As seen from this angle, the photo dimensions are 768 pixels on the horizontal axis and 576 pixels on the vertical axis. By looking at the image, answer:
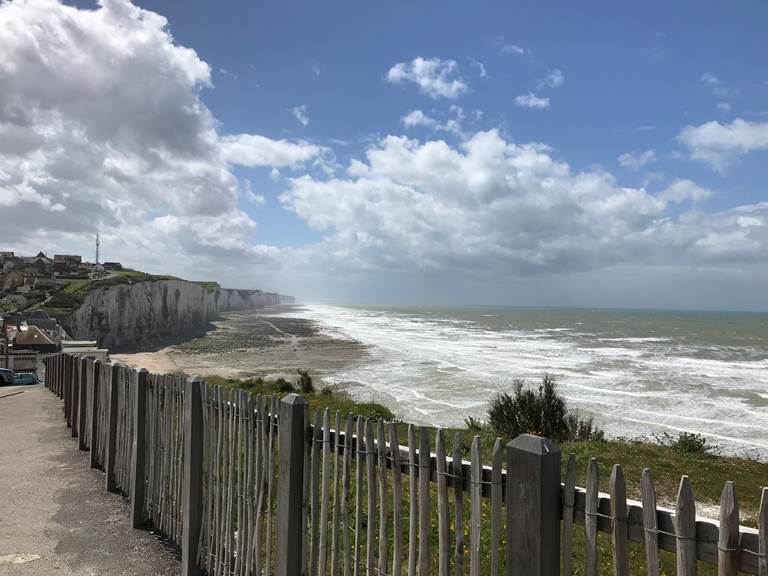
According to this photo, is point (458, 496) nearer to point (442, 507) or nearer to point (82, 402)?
point (442, 507)

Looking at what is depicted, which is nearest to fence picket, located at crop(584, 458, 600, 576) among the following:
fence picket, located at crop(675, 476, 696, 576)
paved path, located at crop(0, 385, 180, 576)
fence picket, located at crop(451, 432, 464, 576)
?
fence picket, located at crop(675, 476, 696, 576)

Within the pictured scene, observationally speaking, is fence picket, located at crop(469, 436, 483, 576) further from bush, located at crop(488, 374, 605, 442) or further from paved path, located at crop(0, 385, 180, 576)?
bush, located at crop(488, 374, 605, 442)

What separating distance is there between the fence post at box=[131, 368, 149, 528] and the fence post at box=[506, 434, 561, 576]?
17.2ft

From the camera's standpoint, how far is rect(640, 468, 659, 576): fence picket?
203cm

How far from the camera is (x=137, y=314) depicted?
7788 cm

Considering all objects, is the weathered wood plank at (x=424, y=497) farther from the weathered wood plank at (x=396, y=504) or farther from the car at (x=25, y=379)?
the car at (x=25, y=379)

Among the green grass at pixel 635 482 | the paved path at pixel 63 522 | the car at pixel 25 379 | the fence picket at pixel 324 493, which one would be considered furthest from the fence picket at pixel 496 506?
the car at pixel 25 379

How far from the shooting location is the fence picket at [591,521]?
220 centimetres

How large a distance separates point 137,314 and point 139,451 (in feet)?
262

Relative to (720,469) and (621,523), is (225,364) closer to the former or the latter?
(720,469)

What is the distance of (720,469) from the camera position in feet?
33.2

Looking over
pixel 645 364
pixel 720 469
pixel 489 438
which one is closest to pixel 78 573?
pixel 489 438

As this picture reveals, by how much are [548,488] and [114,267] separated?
144160 mm

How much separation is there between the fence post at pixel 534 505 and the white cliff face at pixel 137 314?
6660 cm
